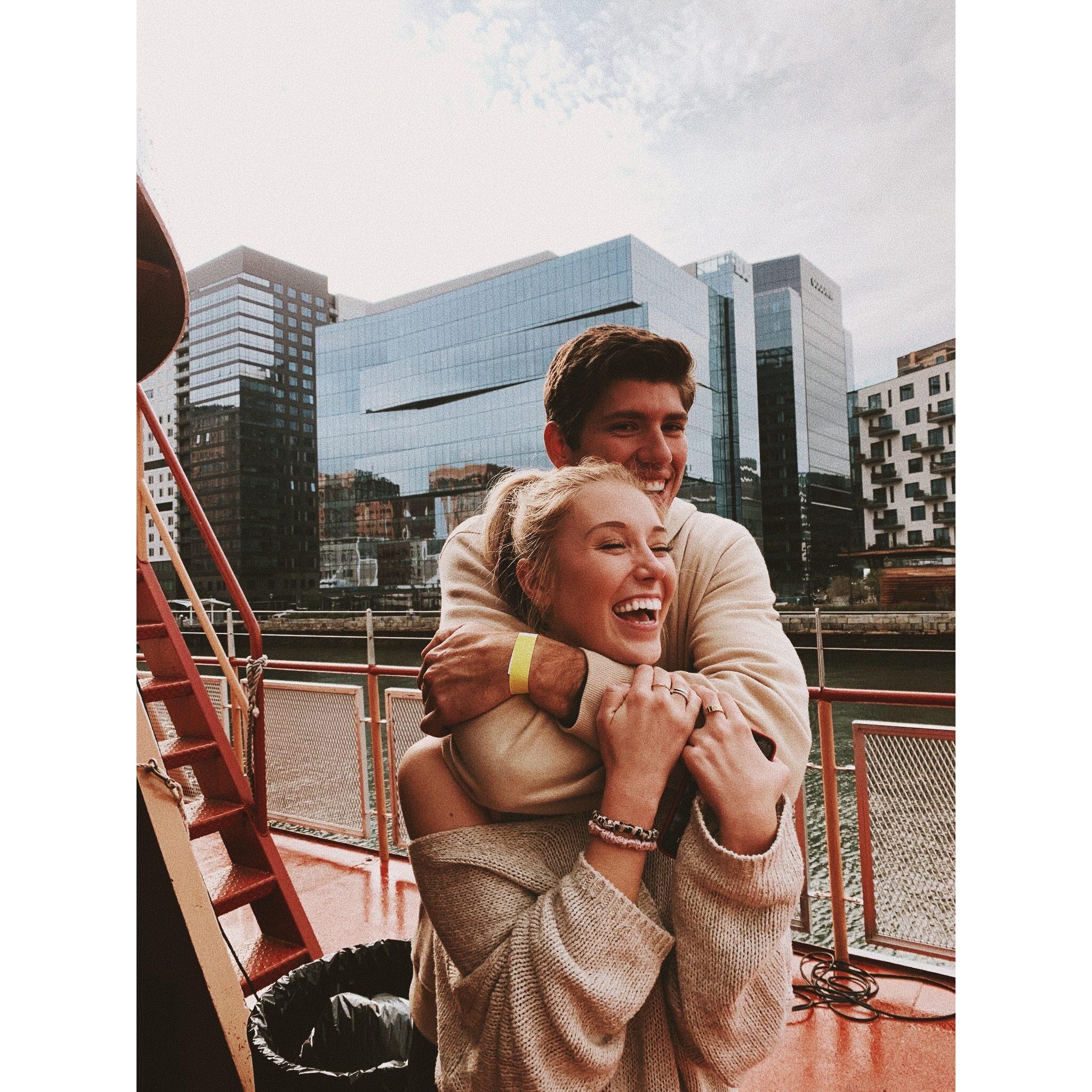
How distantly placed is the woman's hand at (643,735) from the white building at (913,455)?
24.0 inches

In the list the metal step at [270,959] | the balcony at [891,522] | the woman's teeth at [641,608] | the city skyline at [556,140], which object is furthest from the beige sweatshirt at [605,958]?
the metal step at [270,959]

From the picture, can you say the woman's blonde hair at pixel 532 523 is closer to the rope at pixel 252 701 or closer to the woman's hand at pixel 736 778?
the woman's hand at pixel 736 778

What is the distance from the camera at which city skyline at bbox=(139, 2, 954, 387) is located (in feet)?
4.29

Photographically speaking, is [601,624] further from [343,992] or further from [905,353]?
[343,992]

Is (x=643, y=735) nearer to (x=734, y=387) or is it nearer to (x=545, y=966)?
(x=545, y=966)

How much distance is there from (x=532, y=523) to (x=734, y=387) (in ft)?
1.72

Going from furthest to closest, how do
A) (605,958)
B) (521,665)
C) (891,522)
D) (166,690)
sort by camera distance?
(166,690)
(891,522)
(521,665)
(605,958)

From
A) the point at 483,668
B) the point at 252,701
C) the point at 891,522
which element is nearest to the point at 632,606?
the point at 483,668

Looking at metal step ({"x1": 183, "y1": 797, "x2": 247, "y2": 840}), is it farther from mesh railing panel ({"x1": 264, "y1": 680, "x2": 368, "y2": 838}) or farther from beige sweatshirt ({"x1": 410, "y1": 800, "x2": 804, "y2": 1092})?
beige sweatshirt ({"x1": 410, "y1": 800, "x2": 804, "y2": 1092})

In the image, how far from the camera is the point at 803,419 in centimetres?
139

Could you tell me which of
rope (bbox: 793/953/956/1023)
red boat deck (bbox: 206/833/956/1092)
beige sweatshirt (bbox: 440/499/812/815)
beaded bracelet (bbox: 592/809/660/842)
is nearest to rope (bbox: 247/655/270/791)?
red boat deck (bbox: 206/833/956/1092)

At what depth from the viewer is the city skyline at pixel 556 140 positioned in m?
1.31
